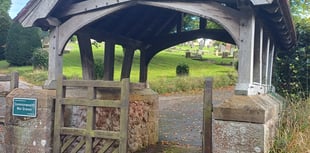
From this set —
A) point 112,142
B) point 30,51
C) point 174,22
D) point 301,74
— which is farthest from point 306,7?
point 30,51

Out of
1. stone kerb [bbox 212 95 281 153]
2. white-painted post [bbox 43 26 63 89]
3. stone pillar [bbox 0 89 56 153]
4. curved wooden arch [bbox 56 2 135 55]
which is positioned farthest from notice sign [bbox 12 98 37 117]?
stone kerb [bbox 212 95 281 153]

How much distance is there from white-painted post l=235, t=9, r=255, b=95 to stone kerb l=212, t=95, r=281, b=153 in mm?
166

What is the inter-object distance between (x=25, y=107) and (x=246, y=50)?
3.58 metres

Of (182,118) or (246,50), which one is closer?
(246,50)

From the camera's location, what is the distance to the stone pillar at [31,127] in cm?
530

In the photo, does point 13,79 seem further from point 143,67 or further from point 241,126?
point 241,126

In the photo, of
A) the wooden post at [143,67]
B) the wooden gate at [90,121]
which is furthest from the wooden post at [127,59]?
the wooden gate at [90,121]

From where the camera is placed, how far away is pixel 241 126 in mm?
4293

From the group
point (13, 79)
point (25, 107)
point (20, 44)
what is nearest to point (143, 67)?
point (13, 79)

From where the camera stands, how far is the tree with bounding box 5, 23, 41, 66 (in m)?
21.1

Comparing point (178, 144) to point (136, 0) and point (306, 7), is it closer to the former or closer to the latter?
point (136, 0)

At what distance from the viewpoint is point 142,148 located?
662 cm

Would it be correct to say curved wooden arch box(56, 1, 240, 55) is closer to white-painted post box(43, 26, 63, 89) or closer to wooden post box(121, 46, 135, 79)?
white-painted post box(43, 26, 63, 89)

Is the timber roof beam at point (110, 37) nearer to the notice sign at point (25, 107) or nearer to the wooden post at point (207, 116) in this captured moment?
the notice sign at point (25, 107)
